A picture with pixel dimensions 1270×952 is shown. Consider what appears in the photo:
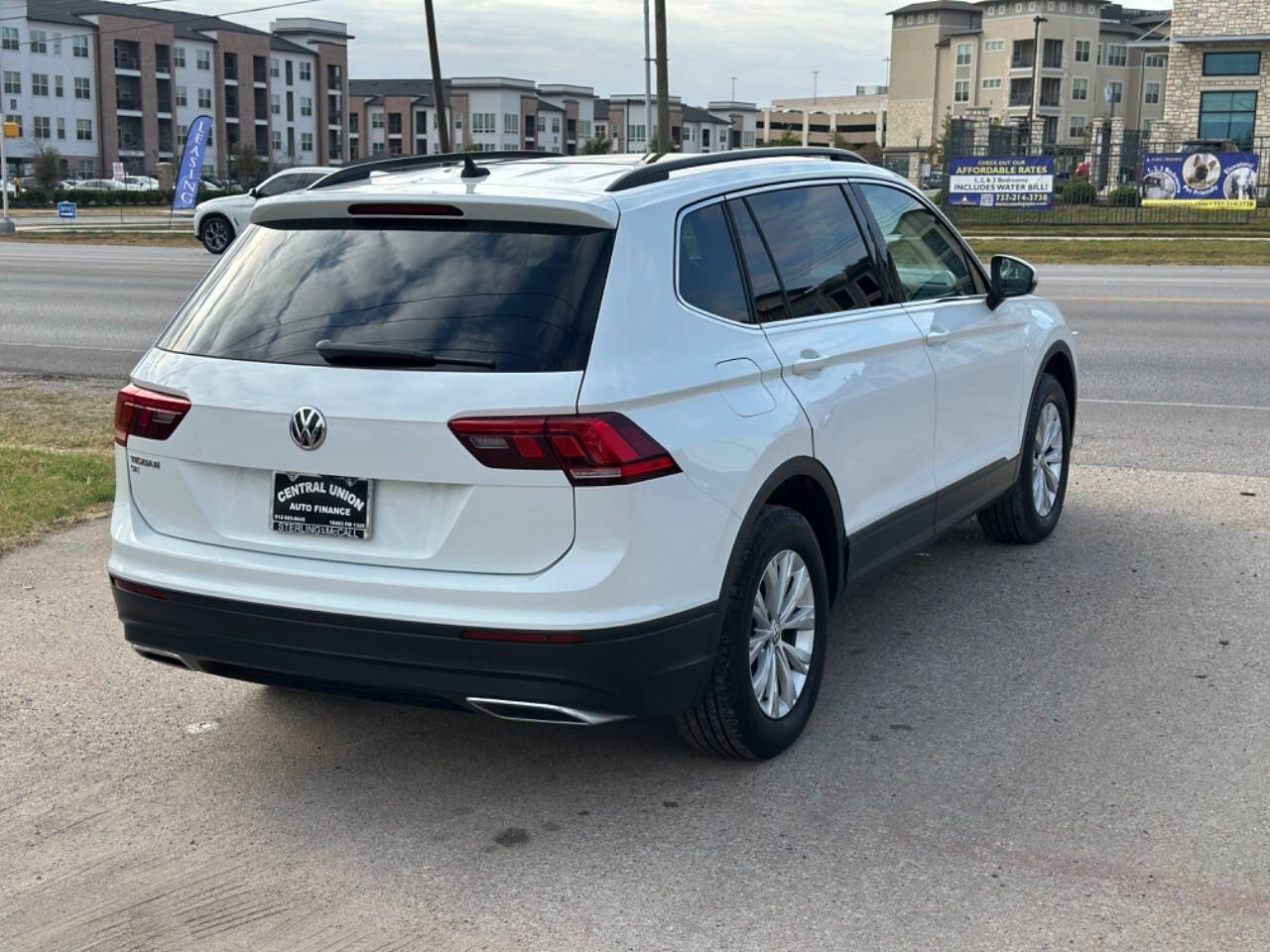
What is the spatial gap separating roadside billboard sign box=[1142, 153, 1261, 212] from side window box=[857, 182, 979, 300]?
35.1 metres

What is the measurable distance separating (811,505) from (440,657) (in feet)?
4.89

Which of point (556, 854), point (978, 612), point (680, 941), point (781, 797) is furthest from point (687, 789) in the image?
A: point (978, 612)

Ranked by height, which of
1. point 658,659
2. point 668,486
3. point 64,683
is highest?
point 668,486

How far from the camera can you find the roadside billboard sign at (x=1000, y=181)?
3622 centimetres

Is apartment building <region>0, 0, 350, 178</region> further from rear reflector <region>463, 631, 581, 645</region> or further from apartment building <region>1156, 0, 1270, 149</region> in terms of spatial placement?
rear reflector <region>463, 631, 581, 645</region>

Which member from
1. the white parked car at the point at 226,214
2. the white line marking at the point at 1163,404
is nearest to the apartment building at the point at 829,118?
the white parked car at the point at 226,214

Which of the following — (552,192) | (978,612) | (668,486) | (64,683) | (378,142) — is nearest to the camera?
(668,486)

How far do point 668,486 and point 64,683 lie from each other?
263 cm

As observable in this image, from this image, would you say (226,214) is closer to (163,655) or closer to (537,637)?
(163,655)

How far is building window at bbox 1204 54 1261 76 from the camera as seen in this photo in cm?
7250

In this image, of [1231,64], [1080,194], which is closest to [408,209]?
[1080,194]

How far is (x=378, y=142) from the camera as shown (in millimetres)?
150750

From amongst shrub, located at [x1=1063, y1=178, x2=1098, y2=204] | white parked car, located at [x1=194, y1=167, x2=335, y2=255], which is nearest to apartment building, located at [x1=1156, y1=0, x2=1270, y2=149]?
shrub, located at [x1=1063, y1=178, x2=1098, y2=204]

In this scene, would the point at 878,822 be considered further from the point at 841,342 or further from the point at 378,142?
the point at 378,142
